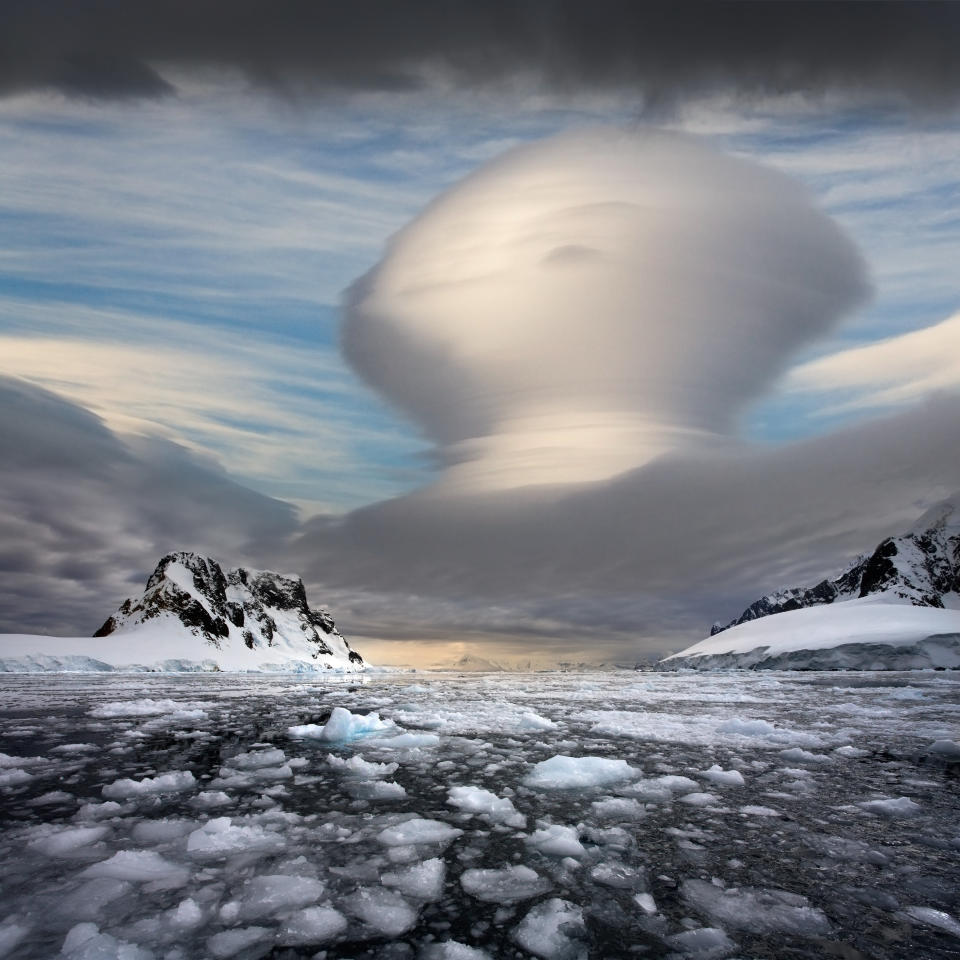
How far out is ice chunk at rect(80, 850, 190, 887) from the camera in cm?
383

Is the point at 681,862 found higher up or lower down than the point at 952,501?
lower down

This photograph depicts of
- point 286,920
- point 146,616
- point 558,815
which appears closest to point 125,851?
point 286,920

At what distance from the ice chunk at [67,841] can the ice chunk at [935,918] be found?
5714mm

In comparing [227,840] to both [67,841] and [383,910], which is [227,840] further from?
[383,910]

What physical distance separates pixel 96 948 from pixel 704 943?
123 inches

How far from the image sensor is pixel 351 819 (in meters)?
5.20

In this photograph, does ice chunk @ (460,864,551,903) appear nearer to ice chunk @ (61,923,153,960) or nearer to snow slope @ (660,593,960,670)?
ice chunk @ (61,923,153,960)

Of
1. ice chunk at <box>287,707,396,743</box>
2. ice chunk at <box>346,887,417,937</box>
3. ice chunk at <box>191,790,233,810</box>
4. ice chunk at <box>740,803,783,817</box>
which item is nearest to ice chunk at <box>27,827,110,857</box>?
ice chunk at <box>191,790,233,810</box>

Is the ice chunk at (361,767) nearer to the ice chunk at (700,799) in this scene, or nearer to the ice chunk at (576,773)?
the ice chunk at (576,773)

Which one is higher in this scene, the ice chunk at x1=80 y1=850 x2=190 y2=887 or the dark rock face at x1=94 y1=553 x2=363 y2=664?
the dark rock face at x1=94 y1=553 x2=363 y2=664

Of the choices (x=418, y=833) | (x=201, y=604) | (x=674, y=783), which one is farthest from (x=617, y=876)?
(x=201, y=604)

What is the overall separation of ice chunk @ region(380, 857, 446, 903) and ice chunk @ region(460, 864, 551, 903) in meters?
0.18

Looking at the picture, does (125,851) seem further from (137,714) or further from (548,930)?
(137,714)

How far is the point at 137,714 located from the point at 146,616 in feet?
432
